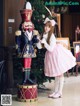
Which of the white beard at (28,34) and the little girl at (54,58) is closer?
the white beard at (28,34)

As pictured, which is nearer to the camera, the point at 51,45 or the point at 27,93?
the point at 27,93

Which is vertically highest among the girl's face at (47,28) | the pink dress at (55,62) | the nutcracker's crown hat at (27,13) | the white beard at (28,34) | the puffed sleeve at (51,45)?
the nutcracker's crown hat at (27,13)

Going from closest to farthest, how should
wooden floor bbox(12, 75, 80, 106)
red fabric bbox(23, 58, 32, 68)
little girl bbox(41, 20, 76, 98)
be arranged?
1. wooden floor bbox(12, 75, 80, 106)
2. red fabric bbox(23, 58, 32, 68)
3. little girl bbox(41, 20, 76, 98)

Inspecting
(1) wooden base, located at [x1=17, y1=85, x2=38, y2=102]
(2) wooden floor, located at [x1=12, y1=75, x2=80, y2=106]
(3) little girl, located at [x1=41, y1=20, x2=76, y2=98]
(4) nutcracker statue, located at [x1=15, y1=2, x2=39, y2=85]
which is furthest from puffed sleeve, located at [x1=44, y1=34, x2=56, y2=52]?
(2) wooden floor, located at [x1=12, y1=75, x2=80, y2=106]

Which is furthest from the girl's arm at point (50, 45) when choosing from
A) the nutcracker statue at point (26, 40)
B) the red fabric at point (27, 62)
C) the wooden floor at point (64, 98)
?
the wooden floor at point (64, 98)

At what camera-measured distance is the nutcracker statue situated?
256 inches

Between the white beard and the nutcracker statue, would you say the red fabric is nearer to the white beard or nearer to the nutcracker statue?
the nutcracker statue

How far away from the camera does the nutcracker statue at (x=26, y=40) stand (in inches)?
256

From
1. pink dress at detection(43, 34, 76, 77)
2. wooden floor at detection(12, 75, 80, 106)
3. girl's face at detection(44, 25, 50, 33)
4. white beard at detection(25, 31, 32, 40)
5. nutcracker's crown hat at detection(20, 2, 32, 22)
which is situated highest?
nutcracker's crown hat at detection(20, 2, 32, 22)

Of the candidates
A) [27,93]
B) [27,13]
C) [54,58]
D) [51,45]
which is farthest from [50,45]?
[27,93]

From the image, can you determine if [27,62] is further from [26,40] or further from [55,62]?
[55,62]

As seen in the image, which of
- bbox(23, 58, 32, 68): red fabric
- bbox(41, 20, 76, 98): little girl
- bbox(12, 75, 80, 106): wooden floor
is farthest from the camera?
bbox(41, 20, 76, 98): little girl

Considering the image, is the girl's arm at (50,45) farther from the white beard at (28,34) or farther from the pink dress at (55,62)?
the white beard at (28,34)

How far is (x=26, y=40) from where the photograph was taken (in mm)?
6512
